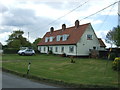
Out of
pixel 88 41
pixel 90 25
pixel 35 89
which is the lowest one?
pixel 35 89

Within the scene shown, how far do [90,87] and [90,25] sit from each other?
3550cm

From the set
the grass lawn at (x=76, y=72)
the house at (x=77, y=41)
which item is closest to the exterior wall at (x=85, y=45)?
the house at (x=77, y=41)

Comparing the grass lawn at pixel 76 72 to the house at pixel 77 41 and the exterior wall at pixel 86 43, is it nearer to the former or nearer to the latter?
the exterior wall at pixel 86 43

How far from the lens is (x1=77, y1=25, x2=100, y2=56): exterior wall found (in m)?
44.7

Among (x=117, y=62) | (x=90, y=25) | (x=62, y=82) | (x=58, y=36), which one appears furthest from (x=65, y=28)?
(x=62, y=82)

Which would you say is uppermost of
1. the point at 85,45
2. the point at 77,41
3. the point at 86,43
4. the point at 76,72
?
the point at 77,41

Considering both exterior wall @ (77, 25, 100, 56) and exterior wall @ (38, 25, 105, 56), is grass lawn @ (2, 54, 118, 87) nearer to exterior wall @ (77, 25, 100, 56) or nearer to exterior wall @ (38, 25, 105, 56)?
exterior wall @ (38, 25, 105, 56)

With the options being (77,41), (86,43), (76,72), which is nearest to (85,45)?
(86,43)

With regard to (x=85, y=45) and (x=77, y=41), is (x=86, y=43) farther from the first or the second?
(x=77, y=41)

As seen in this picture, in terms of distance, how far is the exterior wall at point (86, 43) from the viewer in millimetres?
44688

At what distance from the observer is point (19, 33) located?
89062 mm

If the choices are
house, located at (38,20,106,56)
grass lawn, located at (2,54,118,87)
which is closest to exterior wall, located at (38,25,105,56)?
house, located at (38,20,106,56)

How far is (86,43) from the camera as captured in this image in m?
45.5

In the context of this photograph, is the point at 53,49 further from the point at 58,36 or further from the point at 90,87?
the point at 90,87
